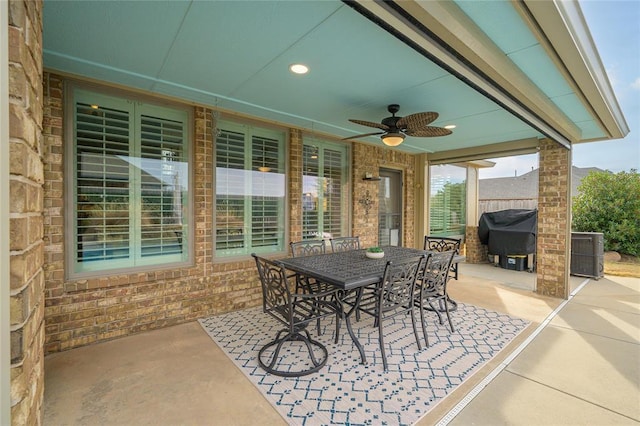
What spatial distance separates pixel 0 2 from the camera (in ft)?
2.36

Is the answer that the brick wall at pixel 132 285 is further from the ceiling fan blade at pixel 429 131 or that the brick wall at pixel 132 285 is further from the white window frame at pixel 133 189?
the ceiling fan blade at pixel 429 131

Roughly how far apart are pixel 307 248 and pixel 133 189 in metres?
2.17

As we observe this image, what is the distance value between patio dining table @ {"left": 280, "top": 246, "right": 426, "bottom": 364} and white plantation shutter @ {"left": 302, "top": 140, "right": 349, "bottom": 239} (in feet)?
3.72

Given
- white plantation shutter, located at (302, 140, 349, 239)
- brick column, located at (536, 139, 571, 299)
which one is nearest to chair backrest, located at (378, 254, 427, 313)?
white plantation shutter, located at (302, 140, 349, 239)

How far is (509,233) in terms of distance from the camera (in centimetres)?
608

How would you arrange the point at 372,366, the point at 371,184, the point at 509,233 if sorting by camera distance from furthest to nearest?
the point at 509,233
the point at 371,184
the point at 372,366

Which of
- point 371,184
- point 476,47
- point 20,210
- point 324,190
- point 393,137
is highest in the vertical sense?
point 476,47

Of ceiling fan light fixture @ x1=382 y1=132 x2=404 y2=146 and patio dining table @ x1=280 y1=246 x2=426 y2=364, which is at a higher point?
ceiling fan light fixture @ x1=382 y1=132 x2=404 y2=146

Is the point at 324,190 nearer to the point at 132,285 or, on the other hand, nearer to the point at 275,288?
the point at 275,288

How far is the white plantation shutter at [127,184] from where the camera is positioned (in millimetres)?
2830

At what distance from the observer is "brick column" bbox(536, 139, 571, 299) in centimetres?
429

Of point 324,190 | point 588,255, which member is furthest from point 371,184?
point 588,255

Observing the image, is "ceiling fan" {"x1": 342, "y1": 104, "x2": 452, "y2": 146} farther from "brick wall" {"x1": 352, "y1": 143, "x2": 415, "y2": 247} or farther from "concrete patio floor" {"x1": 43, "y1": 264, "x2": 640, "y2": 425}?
"concrete patio floor" {"x1": 43, "y1": 264, "x2": 640, "y2": 425}

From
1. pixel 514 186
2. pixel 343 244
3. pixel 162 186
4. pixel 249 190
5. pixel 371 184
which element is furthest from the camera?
pixel 514 186
